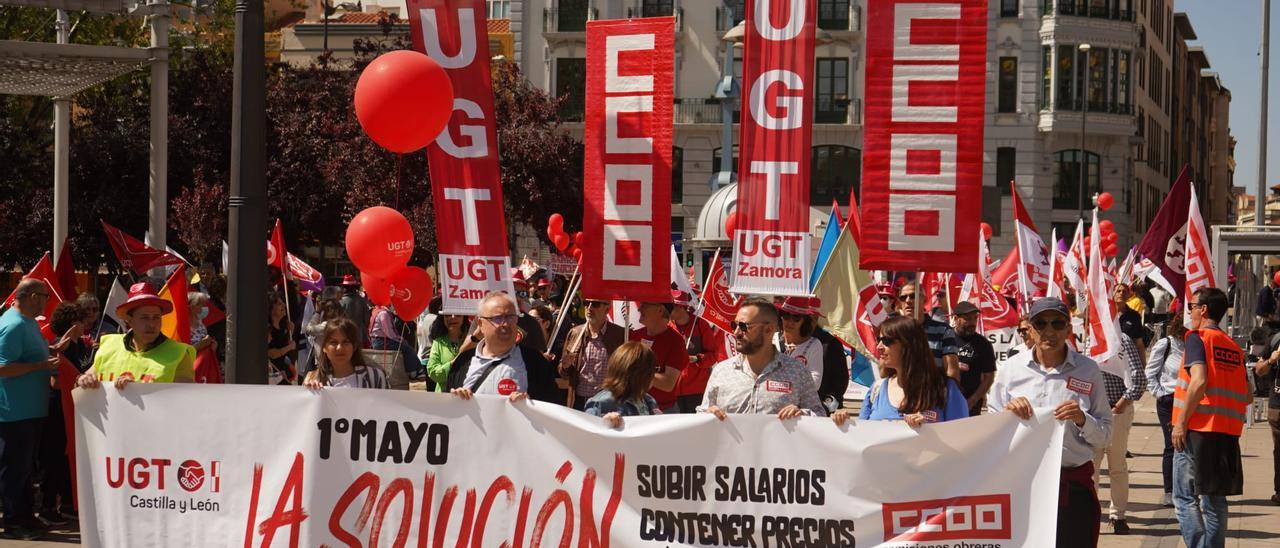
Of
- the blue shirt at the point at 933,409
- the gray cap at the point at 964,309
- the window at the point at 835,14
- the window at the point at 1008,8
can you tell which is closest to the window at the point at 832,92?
the window at the point at 835,14

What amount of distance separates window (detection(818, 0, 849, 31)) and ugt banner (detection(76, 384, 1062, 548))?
163 ft

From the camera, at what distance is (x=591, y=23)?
984cm

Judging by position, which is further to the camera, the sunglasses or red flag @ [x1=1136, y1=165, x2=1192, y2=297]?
red flag @ [x1=1136, y1=165, x2=1192, y2=297]

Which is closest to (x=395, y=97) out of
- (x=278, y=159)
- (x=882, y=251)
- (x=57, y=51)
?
(x=882, y=251)

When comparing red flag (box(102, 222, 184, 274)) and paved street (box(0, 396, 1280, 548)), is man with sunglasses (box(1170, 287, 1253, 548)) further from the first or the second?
red flag (box(102, 222, 184, 274))

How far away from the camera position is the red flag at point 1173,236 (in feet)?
48.8

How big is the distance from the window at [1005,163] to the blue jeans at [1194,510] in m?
47.0

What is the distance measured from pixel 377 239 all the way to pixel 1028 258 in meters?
8.17

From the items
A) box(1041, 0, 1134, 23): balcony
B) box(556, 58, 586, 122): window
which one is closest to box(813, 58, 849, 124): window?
box(1041, 0, 1134, 23): balcony

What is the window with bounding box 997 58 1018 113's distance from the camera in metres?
54.8

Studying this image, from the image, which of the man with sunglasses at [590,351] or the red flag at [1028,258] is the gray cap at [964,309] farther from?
the red flag at [1028,258]

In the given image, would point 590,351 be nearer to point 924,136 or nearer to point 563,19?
point 924,136

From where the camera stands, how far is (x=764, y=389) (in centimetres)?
688

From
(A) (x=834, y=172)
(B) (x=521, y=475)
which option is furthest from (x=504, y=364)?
(A) (x=834, y=172)
